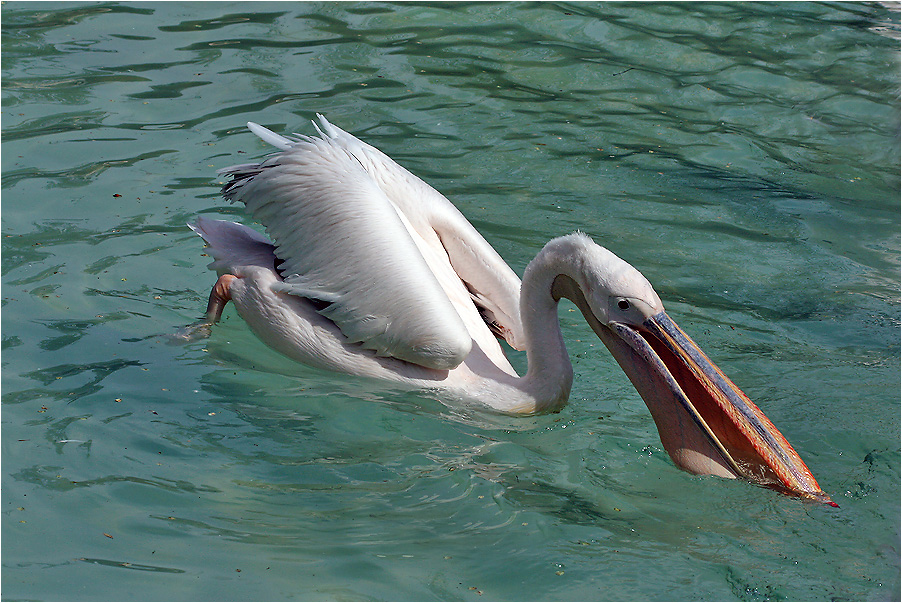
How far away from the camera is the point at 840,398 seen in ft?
14.0

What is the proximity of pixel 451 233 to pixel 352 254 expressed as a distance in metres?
0.72

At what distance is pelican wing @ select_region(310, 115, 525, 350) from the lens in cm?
466

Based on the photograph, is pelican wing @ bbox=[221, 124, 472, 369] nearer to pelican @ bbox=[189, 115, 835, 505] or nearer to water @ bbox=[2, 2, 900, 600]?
pelican @ bbox=[189, 115, 835, 505]

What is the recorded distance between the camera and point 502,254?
18.5 feet

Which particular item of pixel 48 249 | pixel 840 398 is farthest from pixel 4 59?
pixel 840 398

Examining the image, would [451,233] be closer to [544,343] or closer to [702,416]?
[544,343]

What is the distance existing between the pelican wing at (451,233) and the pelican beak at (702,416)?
964 mm

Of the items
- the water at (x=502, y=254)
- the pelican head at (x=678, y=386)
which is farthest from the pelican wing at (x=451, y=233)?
the pelican head at (x=678, y=386)

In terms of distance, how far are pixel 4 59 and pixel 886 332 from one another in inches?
265

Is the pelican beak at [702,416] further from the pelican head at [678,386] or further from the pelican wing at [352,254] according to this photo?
the pelican wing at [352,254]

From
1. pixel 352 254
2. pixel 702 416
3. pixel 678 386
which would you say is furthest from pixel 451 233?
pixel 702 416

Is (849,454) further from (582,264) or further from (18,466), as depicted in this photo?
(18,466)

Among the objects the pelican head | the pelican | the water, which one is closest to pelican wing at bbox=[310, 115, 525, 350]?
the pelican

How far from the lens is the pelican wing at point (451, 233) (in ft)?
15.3
